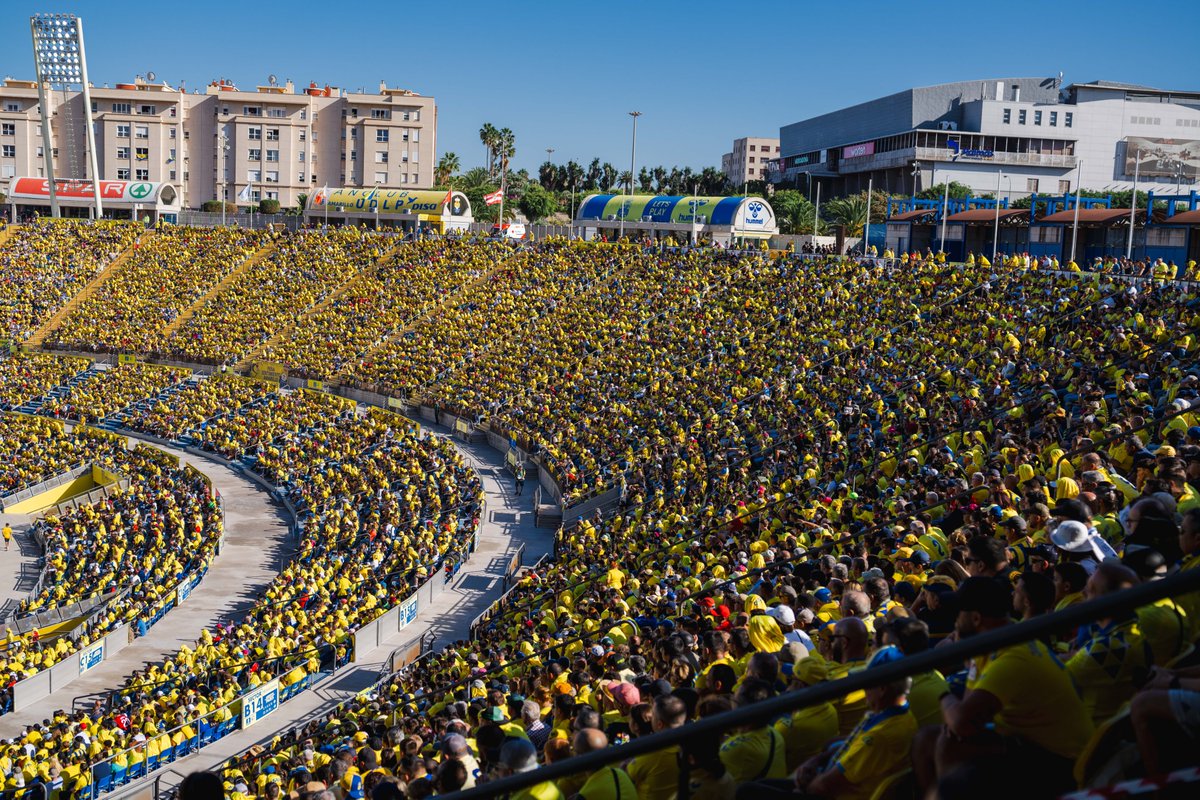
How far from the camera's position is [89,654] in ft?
69.3

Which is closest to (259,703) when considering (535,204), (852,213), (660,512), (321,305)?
(660,512)

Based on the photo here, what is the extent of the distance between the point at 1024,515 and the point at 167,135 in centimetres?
9375

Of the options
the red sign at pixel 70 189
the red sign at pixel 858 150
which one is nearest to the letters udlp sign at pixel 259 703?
the red sign at pixel 70 189

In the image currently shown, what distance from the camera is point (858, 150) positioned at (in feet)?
308

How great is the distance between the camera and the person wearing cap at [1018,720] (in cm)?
369

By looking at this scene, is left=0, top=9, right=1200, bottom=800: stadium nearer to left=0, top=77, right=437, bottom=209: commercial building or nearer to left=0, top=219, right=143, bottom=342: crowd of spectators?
left=0, top=219, right=143, bottom=342: crowd of spectators

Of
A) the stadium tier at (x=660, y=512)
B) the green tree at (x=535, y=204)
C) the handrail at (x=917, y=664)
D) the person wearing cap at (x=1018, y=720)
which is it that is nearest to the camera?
the handrail at (x=917, y=664)

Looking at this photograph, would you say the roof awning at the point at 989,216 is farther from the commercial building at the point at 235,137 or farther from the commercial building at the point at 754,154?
the commercial building at the point at 754,154

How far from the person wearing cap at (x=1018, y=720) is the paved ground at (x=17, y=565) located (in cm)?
2668

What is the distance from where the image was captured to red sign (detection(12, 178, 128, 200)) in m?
71.8

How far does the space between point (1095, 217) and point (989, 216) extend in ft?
18.1

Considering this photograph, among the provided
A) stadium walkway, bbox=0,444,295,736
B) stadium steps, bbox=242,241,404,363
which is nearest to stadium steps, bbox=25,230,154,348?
stadium steps, bbox=242,241,404,363

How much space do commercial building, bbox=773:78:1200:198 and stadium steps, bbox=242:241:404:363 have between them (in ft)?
135

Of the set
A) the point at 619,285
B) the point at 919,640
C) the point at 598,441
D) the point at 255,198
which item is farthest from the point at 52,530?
the point at 255,198
